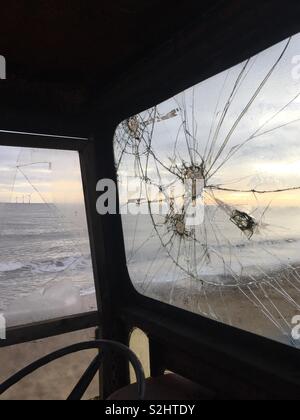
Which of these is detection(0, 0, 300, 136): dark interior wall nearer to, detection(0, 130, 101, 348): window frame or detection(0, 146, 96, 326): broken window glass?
detection(0, 130, 101, 348): window frame

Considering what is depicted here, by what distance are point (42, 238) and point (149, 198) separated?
2.44ft

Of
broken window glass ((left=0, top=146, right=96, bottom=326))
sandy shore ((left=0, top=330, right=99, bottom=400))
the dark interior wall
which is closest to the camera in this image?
the dark interior wall

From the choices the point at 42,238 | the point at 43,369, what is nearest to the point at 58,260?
the point at 42,238

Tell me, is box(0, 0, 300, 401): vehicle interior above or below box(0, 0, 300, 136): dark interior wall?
below

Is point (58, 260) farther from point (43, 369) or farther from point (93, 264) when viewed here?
point (43, 369)

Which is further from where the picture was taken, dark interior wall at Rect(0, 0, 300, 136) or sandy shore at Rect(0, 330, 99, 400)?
sandy shore at Rect(0, 330, 99, 400)

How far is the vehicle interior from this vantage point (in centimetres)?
137

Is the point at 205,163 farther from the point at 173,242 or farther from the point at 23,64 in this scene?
the point at 23,64

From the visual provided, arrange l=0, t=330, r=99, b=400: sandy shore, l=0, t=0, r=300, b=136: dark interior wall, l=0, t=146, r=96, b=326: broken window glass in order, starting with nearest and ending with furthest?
l=0, t=0, r=300, b=136: dark interior wall → l=0, t=330, r=99, b=400: sandy shore → l=0, t=146, r=96, b=326: broken window glass

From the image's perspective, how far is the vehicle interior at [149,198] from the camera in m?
1.37

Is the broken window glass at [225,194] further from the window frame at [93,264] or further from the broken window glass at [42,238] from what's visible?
the broken window glass at [42,238]

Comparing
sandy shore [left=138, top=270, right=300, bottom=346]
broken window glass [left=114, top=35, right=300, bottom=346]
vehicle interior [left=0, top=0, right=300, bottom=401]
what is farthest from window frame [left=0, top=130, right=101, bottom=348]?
sandy shore [left=138, top=270, right=300, bottom=346]

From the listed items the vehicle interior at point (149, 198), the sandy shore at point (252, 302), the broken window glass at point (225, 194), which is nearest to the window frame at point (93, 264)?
the vehicle interior at point (149, 198)

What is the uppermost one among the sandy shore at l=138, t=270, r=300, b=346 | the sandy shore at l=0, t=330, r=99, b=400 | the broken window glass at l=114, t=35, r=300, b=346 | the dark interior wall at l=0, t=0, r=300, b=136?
the dark interior wall at l=0, t=0, r=300, b=136
